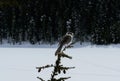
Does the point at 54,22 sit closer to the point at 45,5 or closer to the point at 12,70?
the point at 45,5

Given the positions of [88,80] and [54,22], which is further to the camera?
[54,22]

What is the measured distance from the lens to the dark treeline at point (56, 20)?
29250mm

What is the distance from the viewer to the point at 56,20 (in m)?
30.5

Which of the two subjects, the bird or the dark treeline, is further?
the dark treeline

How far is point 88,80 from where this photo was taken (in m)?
10.1

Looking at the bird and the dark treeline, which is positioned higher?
the dark treeline

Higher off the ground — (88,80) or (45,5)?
(45,5)

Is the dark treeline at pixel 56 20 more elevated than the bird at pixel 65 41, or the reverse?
the dark treeline at pixel 56 20

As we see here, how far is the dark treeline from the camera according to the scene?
1152 inches

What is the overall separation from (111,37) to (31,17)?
616cm

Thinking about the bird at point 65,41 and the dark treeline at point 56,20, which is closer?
the bird at point 65,41

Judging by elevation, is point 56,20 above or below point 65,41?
above

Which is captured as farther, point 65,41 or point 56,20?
point 56,20

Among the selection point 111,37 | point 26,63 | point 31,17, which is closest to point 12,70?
point 26,63
